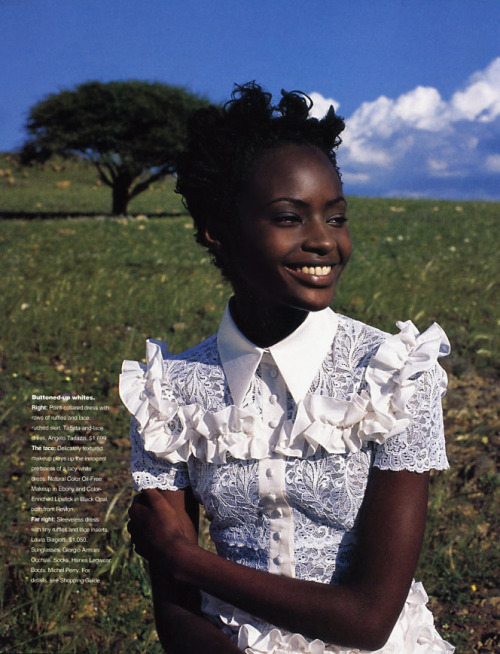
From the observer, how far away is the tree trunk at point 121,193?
26109 millimetres

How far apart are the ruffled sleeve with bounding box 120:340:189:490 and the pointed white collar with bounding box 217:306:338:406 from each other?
0.19 metres

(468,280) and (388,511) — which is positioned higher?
(468,280)

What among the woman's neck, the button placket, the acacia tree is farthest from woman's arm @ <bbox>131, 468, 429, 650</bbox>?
the acacia tree

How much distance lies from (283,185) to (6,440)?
3.89 meters

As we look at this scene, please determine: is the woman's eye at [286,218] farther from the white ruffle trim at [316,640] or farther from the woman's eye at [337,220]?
the white ruffle trim at [316,640]

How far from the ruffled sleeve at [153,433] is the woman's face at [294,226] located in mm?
424

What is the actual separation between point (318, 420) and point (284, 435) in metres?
0.10

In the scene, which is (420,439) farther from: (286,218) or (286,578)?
(286,218)

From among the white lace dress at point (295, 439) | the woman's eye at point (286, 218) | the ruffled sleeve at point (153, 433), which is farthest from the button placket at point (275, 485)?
the woman's eye at point (286, 218)

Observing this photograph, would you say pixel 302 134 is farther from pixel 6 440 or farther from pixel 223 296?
pixel 223 296

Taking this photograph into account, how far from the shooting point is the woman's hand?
5.31 feet

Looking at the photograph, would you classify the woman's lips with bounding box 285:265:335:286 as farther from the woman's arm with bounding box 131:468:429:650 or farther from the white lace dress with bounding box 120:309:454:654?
the woman's arm with bounding box 131:468:429:650

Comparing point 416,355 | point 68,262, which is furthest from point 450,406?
point 68,262

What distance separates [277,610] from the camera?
1521 millimetres
